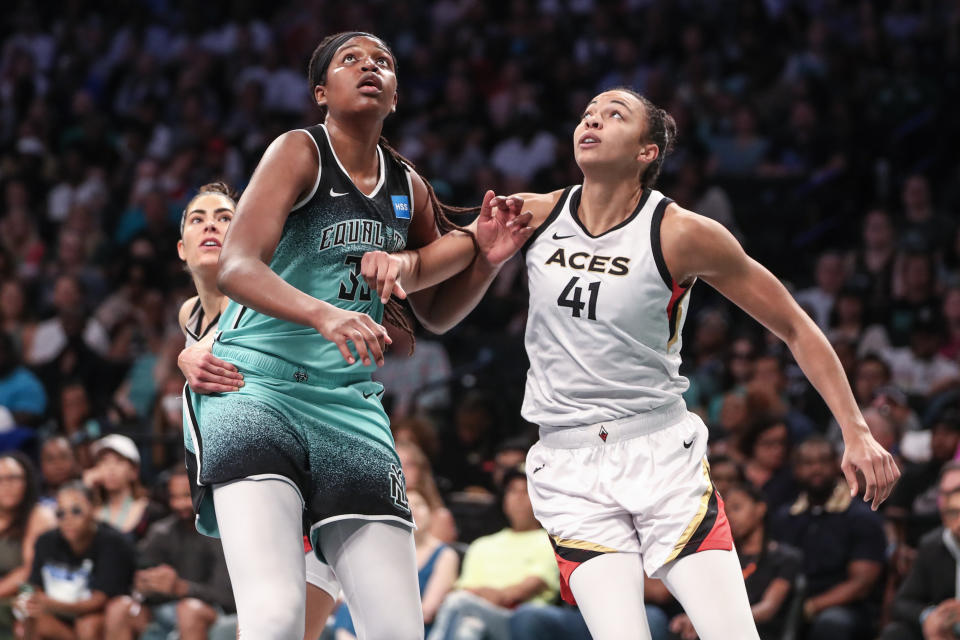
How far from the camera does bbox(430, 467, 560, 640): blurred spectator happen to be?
21.6 feet

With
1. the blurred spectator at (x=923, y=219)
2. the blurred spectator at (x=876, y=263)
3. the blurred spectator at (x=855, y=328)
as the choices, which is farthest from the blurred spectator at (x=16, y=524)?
the blurred spectator at (x=923, y=219)

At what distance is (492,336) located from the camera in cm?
955

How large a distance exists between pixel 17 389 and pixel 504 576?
4377mm

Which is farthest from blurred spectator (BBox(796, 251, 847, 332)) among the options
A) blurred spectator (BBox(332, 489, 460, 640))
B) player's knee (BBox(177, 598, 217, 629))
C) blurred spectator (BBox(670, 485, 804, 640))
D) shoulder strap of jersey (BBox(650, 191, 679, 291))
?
shoulder strap of jersey (BBox(650, 191, 679, 291))

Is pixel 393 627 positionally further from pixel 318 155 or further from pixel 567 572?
pixel 318 155

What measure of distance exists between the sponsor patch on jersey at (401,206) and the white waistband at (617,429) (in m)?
0.80

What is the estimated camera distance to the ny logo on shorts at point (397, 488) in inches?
144

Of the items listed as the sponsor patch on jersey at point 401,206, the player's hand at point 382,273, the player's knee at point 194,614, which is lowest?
the player's knee at point 194,614

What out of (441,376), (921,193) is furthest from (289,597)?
(921,193)

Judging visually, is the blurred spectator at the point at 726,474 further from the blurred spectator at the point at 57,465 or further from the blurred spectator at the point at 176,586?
the blurred spectator at the point at 57,465

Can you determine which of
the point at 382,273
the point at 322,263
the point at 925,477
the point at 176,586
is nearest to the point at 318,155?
the point at 322,263

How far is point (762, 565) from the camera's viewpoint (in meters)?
6.37

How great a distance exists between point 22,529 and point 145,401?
220 centimetres

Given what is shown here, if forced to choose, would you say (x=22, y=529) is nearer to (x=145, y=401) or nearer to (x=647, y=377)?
(x=145, y=401)
